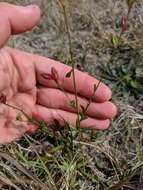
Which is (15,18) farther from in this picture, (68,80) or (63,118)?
(63,118)

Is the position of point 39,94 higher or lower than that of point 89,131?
higher

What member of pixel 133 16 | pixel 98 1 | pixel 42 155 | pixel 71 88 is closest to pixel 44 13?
pixel 98 1

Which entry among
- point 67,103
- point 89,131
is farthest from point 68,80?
point 89,131

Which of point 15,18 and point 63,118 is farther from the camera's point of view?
point 63,118

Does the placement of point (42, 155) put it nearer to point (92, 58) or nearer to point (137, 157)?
point (137, 157)

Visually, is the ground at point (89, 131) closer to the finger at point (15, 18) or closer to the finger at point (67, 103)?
the finger at point (67, 103)

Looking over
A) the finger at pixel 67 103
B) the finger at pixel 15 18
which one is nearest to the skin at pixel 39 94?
the finger at pixel 67 103
